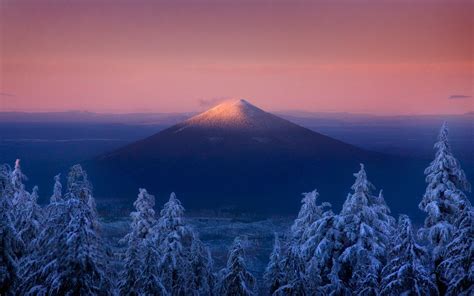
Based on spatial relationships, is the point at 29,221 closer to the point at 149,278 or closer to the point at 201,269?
the point at 149,278

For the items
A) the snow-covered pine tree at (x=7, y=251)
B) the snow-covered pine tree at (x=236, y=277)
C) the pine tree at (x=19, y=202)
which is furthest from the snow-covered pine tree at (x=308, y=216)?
the pine tree at (x=19, y=202)

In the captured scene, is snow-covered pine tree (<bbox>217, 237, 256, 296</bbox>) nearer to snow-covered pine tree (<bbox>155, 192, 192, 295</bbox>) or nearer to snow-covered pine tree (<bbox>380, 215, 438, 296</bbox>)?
snow-covered pine tree (<bbox>155, 192, 192, 295</bbox>)

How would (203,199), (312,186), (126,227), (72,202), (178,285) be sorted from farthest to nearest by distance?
1. (312,186)
2. (203,199)
3. (126,227)
4. (178,285)
5. (72,202)

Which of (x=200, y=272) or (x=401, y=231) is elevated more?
(x=401, y=231)

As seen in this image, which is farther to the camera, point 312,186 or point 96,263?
point 312,186

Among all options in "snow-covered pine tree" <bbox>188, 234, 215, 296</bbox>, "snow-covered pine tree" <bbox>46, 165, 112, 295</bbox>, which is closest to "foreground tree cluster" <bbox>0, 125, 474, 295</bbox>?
"snow-covered pine tree" <bbox>46, 165, 112, 295</bbox>

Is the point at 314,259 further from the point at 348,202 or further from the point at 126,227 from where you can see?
the point at 126,227

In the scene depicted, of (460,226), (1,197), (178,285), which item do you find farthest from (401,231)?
(1,197)
